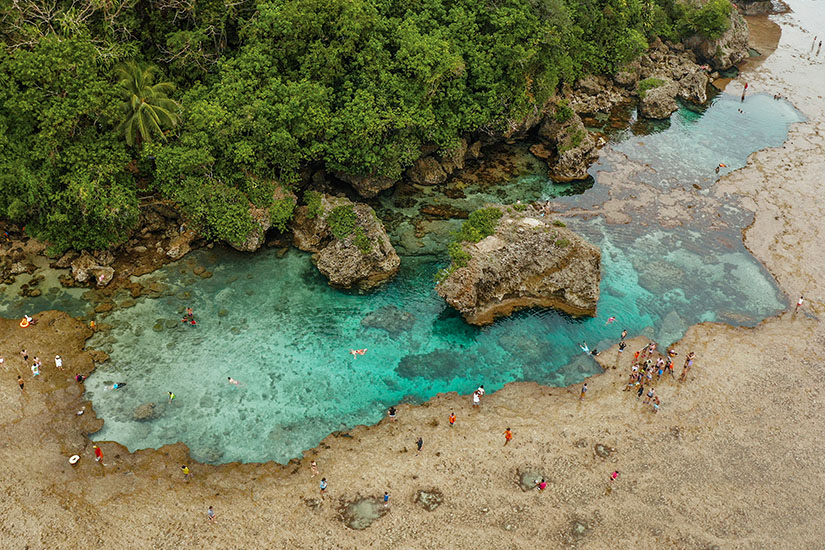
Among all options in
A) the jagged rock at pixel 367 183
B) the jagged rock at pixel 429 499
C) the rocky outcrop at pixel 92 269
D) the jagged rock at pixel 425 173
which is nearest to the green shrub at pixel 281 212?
the jagged rock at pixel 367 183

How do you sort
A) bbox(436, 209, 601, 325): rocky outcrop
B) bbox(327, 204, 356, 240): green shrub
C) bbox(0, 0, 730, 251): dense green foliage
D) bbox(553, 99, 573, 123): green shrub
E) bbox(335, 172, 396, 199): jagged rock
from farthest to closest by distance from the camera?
bbox(553, 99, 573, 123): green shrub, bbox(335, 172, 396, 199): jagged rock, bbox(327, 204, 356, 240): green shrub, bbox(436, 209, 601, 325): rocky outcrop, bbox(0, 0, 730, 251): dense green foliage

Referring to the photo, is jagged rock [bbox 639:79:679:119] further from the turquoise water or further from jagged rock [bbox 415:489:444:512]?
jagged rock [bbox 415:489:444:512]

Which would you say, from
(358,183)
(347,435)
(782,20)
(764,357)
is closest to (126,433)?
(347,435)

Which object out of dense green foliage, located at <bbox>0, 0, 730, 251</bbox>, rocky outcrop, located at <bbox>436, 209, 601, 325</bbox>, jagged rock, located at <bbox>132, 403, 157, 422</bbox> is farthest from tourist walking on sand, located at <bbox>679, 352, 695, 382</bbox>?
jagged rock, located at <bbox>132, 403, 157, 422</bbox>

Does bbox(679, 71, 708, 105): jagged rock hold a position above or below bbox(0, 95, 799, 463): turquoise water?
above

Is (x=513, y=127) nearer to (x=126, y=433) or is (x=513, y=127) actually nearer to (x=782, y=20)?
(x=126, y=433)

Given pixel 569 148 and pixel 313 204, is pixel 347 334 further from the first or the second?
pixel 569 148

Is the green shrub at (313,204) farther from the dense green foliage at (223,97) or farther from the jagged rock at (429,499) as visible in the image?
the jagged rock at (429,499)

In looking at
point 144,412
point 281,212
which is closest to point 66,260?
point 144,412
